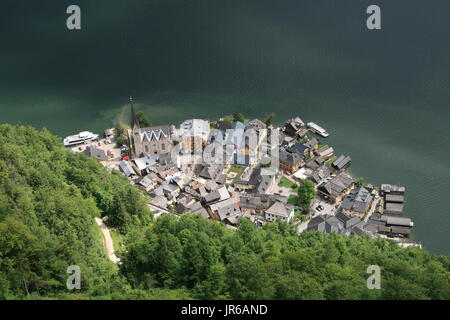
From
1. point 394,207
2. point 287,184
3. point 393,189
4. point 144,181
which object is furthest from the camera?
point 287,184

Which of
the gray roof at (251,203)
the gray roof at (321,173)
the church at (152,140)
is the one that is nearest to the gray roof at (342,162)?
the gray roof at (321,173)

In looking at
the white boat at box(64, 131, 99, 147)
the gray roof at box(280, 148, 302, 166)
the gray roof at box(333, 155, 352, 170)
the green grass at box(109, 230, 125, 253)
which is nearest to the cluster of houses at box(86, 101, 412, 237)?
the gray roof at box(333, 155, 352, 170)

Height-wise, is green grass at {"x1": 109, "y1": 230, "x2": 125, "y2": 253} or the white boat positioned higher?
A: the white boat

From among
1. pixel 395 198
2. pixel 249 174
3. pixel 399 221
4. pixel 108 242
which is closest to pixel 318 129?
pixel 249 174

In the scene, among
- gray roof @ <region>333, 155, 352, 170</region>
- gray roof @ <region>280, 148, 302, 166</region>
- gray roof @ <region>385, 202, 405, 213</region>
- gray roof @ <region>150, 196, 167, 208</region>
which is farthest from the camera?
gray roof @ <region>280, 148, 302, 166</region>

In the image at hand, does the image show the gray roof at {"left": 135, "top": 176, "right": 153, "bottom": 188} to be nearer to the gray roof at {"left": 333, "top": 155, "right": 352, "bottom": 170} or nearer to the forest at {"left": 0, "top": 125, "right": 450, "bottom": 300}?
the forest at {"left": 0, "top": 125, "right": 450, "bottom": 300}

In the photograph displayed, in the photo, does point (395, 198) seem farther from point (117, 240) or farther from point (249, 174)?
point (117, 240)
